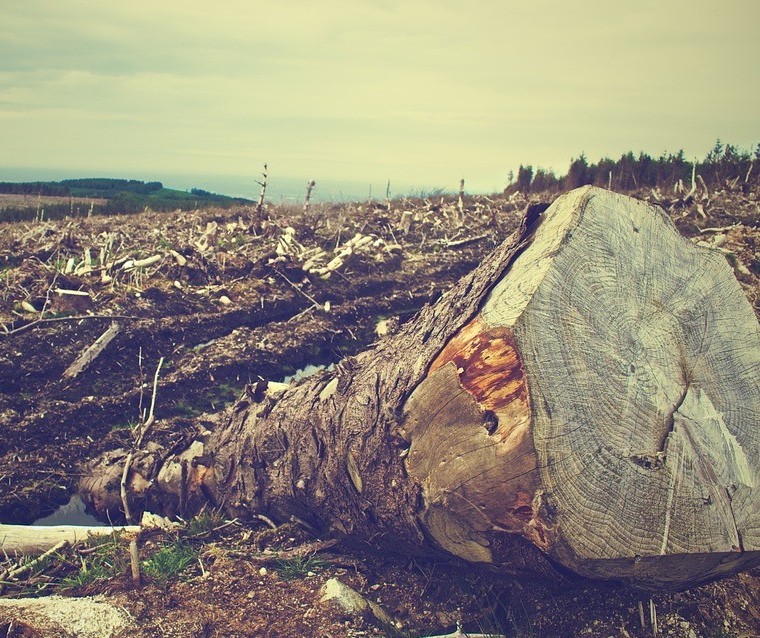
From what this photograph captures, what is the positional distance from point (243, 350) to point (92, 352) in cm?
168

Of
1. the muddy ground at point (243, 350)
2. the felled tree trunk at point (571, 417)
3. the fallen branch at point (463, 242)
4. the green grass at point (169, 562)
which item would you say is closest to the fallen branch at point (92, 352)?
the muddy ground at point (243, 350)

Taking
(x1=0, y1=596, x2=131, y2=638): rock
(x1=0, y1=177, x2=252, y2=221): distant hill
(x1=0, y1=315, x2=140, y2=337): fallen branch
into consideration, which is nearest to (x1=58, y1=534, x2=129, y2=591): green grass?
(x1=0, y1=596, x2=131, y2=638): rock

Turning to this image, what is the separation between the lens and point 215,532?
421 cm

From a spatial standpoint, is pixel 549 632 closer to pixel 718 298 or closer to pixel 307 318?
pixel 718 298

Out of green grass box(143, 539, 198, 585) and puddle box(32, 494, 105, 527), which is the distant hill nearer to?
puddle box(32, 494, 105, 527)

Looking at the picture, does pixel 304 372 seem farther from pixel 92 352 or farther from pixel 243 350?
pixel 92 352

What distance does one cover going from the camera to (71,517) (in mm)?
5078

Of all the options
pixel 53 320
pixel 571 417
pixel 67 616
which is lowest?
pixel 67 616

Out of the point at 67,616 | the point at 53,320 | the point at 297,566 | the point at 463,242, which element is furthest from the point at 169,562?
the point at 463,242

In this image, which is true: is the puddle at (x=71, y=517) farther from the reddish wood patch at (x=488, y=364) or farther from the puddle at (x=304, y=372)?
the reddish wood patch at (x=488, y=364)

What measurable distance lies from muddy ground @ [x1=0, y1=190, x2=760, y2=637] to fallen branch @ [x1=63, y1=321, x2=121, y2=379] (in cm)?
5

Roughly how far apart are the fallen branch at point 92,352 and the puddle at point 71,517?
5.74ft

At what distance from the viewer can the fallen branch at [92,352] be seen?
6.57 m

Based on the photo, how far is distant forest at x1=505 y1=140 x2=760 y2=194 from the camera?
15.1 metres
